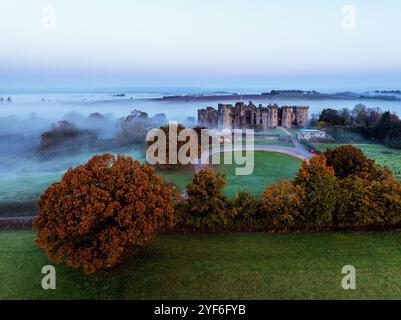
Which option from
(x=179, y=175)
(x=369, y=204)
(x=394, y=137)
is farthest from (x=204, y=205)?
(x=394, y=137)

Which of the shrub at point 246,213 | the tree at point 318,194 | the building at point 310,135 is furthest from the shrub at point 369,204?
Result: the building at point 310,135

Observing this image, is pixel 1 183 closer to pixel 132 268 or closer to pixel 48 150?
pixel 48 150

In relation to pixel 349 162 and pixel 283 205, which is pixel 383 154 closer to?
pixel 349 162

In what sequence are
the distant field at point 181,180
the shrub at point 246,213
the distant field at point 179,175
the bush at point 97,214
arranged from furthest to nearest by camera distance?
1. the distant field at point 179,175
2. the distant field at point 181,180
3. the shrub at point 246,213
4. the bush at point 97,214

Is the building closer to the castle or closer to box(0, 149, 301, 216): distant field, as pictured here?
the castle

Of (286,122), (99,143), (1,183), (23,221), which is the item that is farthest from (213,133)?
(23,221)

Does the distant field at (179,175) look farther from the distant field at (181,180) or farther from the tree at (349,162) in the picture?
the tree at (349,162)
